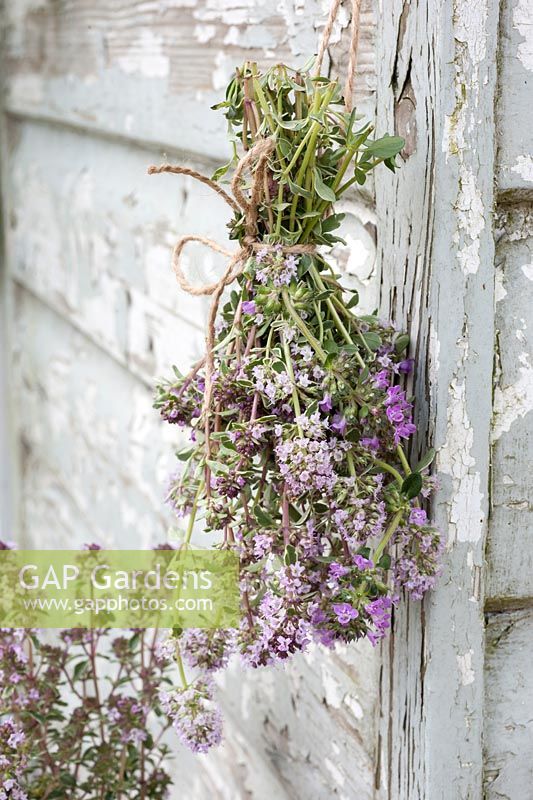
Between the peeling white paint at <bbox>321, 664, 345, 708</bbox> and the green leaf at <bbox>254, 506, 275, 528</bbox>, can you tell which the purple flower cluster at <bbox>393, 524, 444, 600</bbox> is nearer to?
the green leaf at <bbox>254, 506, 275, 528</bbox>

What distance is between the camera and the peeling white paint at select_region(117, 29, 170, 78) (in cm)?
152

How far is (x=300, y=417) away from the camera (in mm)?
818

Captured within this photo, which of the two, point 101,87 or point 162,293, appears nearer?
point 162,293

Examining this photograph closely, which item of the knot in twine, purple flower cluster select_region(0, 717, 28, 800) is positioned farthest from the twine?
purple flower cluster select_region(0, 717, 28, 800)

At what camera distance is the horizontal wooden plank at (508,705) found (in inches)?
38.2

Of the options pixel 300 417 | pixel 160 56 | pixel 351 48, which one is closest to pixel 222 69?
pixel 160 56

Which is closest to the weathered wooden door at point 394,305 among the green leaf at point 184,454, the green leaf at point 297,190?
the green leaf at point 297,190

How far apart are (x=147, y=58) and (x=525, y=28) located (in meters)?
0.88

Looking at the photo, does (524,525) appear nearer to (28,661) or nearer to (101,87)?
(28,661)

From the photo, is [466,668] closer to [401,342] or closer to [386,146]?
[401,342]

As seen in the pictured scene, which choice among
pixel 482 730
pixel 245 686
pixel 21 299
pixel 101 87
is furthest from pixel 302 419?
pixel 21 299

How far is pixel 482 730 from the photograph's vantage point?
956mm

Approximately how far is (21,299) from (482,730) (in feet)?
7.10

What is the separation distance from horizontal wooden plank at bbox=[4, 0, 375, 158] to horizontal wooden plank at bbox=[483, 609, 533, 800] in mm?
542
